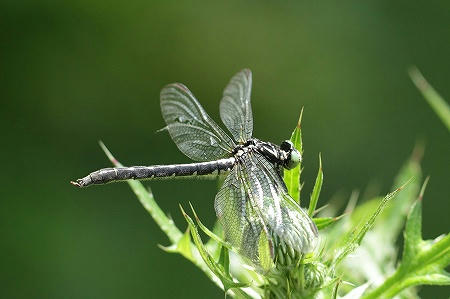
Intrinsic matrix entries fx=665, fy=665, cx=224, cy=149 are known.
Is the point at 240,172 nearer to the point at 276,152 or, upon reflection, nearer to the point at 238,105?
the point at 276,152

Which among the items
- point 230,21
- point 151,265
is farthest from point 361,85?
point 151,265

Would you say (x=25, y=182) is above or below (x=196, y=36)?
below

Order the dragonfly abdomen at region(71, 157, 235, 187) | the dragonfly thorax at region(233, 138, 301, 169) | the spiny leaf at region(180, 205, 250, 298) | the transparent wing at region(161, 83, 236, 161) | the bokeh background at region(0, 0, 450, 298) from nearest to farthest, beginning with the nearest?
the spiny leaf at region(180, 205, 250, 298) < the dragonfly thorax at region(233, 138, 301, 169) < the dragonfly abdomen at region(71, 157, 235, 187) < the transparent wing at region(161, 83, 236, 161) < the bokeh background at region(0, 0, 450, 298)

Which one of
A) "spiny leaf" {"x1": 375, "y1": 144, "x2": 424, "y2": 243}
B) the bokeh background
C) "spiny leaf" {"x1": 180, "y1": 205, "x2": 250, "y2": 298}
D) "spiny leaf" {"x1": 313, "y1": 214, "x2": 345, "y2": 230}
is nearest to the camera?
"spiny leaf" {"x1": 180, "y1": 205, "x2": 250, "y2": 298}

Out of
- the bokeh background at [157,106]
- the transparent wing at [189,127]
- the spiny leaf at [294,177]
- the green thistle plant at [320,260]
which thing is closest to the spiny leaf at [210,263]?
the green thistle plant at [320,260]

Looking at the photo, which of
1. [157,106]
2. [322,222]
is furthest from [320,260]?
[157,106]

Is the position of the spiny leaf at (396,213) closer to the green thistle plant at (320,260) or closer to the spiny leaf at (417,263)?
the green thistle plant at (320,260)

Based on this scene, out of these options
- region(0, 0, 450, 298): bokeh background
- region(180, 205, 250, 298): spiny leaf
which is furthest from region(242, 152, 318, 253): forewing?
region(0, 0, 450, 298): bokeh background

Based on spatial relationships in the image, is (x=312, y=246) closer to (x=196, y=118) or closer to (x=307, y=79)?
(x=196, y=118)

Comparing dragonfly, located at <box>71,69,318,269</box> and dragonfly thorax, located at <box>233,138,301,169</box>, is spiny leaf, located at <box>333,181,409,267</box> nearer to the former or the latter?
dragonfly, located at <box>71,69,318,269</box>
